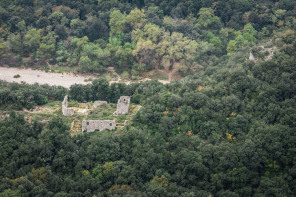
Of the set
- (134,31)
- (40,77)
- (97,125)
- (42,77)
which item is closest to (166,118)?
(97,125)

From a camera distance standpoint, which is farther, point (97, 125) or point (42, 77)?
point (42, 77)

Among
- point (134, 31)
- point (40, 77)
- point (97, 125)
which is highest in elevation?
point (134, 31)

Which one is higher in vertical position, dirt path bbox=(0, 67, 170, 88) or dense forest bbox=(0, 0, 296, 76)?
dense forest bbox=(0, 0, 296, 76)

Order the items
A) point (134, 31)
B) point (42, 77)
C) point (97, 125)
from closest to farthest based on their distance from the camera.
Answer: point (97, 125) < point (42, 77) < point (134, 31)

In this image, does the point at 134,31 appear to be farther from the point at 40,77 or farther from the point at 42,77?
the point at 40,77

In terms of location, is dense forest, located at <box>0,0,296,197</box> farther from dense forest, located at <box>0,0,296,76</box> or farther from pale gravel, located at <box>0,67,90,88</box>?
pale gravel, located at <box>0,67,90,88</box>

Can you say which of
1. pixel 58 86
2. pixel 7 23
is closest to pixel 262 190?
pixel 58 86

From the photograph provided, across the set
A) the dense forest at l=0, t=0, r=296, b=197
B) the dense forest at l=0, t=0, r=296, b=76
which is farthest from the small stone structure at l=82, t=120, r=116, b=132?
the dense forest at l=0, t=0, r=296, b=76
